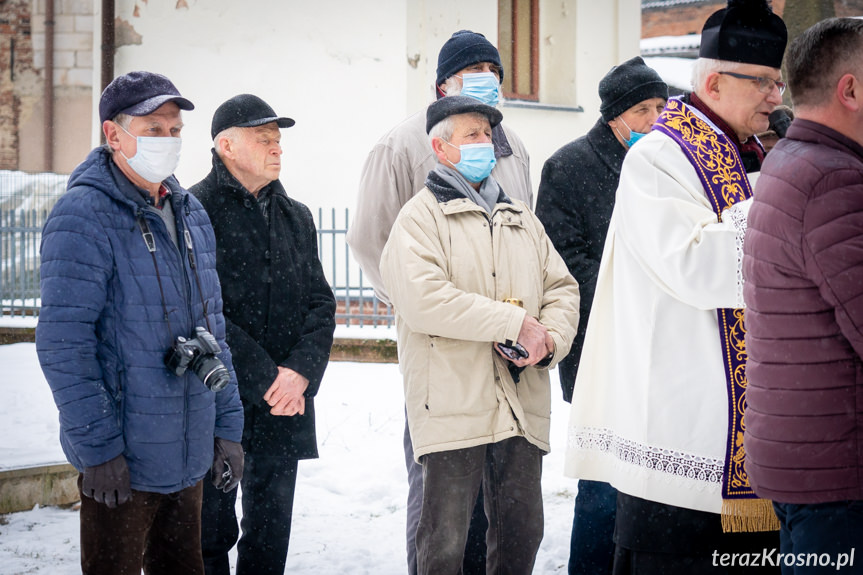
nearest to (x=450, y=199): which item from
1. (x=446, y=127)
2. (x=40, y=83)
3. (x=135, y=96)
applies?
(x=446, y=127)

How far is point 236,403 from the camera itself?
337 centimetres

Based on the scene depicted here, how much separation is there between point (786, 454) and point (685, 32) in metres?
26.1

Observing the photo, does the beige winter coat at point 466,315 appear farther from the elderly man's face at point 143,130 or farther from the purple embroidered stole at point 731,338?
the elderly man's face at point 143,130

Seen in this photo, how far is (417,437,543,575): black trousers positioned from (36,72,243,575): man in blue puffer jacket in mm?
712

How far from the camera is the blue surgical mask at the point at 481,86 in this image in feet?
13.6

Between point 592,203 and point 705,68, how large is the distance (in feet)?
3.93

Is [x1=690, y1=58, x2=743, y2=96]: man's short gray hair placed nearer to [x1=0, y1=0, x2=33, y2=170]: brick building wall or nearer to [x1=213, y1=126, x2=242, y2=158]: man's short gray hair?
[x1=213, y1=126, x2=242, y2=158]: man's short gray hair

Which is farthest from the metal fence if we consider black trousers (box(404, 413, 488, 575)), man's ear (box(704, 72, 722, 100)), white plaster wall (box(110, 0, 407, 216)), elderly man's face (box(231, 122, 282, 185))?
man's ear (box(704, 72, 722, 100))

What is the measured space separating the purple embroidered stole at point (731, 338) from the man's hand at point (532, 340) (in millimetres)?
709

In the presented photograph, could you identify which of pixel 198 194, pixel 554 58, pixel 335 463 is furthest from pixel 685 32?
pixel 198 194

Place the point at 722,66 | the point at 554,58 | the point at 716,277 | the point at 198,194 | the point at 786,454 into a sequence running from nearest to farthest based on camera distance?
the point at 786,454 → the point at 716,277 → the point at 722,66 → the point at 198,194 → the point at 554,58

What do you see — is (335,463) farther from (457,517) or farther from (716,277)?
(716,277)

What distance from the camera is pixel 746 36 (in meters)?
2.86

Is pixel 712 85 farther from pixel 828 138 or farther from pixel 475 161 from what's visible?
pixel 475 161
